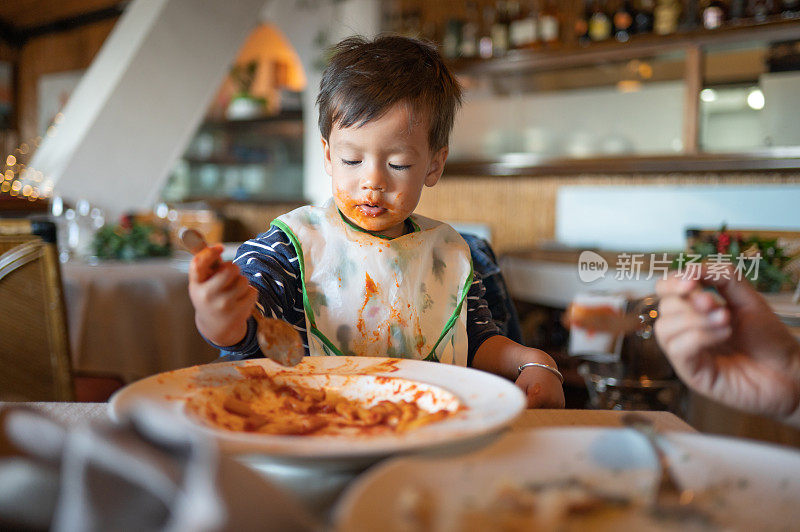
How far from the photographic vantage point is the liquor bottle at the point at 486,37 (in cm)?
443

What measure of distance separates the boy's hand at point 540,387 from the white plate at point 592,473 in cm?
36

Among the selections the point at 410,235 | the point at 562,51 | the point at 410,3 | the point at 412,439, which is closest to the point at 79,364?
the point at 410,235

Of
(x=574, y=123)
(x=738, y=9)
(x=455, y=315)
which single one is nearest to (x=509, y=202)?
(x=574, y=123)

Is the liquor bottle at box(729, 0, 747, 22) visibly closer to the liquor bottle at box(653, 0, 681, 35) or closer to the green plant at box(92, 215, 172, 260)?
the liquor bottle at box(653, 0, 681, 35)

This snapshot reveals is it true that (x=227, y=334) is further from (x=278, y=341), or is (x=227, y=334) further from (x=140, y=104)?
(x=140, y=104)

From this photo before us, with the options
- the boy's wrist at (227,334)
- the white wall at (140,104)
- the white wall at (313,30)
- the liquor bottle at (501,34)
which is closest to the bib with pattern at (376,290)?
the boy's wrist at (227,334)

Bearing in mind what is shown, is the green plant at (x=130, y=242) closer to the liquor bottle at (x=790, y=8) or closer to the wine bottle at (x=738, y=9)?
the wine bottle at (x=738, y=9)

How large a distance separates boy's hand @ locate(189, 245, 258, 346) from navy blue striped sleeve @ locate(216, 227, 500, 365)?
0.61 ft

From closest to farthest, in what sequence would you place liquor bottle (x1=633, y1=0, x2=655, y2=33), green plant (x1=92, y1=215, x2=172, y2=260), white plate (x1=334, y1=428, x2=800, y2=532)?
1. white plate (x1=334, y1=428, x2=800, y2=532)
2. green plant (x1=92, y1=215, x2=172, y2=260)
3. liquor bottle (x1=633, y1=0, x2=655, y2=33)

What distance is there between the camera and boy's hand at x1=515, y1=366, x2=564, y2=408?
37.6 inches

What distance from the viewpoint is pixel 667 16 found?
11.9 feet

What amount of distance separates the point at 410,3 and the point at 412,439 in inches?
193

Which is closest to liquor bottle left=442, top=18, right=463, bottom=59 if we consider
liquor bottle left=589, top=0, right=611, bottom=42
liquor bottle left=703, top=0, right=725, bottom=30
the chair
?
liquor bottle left=589, top=0, right=611, bottom=42

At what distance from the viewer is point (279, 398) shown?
2.45 ft
